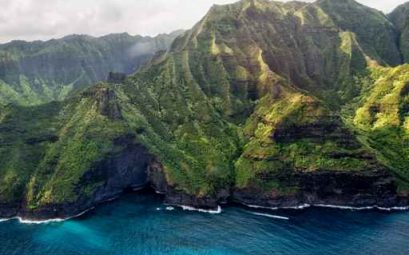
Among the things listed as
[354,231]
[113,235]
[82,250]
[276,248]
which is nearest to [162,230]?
[113,235]

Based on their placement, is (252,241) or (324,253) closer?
(324,253)

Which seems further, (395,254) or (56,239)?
(56,239)

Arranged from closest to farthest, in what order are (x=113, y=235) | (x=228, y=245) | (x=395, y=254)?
(x=395, y=254), (x=228, y=245), (x=113, y=235)

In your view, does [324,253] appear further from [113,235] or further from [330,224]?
[113,235]

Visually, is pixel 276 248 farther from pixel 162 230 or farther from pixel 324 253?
pixel 162 230

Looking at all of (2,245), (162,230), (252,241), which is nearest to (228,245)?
(252,241)

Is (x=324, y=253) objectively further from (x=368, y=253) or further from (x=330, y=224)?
(x=330, y=224)

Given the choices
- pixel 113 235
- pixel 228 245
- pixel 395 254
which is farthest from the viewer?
pixel 113 235
